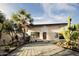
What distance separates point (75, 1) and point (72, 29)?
1.39ft

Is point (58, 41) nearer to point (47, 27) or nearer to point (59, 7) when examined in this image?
point (47, 27)

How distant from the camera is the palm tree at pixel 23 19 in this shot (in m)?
3.16

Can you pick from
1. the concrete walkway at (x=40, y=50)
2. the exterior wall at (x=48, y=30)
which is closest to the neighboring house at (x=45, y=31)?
the exterior wall at (x=48, y=30)

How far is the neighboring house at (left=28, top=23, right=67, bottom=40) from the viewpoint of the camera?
10.4 feet

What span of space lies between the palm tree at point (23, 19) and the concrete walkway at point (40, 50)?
0.85 ft

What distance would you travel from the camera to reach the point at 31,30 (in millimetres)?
3180

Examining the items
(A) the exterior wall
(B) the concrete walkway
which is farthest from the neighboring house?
(B) the concrete walkway

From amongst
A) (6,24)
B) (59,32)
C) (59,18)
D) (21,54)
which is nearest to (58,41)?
(59,32)

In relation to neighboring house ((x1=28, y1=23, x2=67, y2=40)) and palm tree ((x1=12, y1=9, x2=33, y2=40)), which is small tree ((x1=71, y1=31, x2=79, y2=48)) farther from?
palm tree ((x1=12, y1=9, x2=33, y2=40))

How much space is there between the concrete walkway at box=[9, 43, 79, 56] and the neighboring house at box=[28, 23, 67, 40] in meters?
0.14

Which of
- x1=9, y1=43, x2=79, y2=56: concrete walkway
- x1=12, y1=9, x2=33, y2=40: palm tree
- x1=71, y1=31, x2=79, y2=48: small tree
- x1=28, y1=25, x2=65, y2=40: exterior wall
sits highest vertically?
x1=12, y1=9, x2=33, y2=40: palm tree

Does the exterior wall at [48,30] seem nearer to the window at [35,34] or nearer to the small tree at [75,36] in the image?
the window at [35,34]

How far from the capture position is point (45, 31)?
3.19m

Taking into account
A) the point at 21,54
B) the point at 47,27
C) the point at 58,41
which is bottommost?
the point at 21,54
